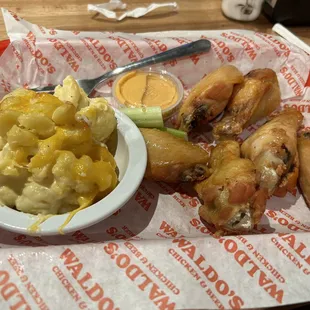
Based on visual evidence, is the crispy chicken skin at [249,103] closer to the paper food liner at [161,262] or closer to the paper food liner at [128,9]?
the paper food liner at [161,262]

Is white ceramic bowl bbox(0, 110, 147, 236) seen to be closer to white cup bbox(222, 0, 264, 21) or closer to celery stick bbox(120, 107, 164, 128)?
celery stick bbox(120, 107, 164, 128)

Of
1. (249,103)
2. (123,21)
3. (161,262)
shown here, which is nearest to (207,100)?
(249,103)

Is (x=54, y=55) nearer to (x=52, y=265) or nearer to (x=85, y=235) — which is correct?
(x=85, y=235)

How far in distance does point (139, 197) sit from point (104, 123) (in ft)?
1.03

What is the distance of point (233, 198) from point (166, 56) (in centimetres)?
87

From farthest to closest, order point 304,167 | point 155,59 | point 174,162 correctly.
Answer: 1. point 155,59
2. point 304,167
3. point 174,162

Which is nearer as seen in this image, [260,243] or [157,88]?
[260,243]

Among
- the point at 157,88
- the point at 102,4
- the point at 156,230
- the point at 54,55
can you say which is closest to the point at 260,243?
the point at 156,230

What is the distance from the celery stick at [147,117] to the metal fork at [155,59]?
34cm

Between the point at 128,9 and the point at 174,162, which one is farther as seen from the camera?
the point at 128,9

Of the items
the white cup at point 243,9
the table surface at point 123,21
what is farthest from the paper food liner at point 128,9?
the white cup at point 243,9

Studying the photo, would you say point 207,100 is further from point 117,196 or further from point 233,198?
point 117,196

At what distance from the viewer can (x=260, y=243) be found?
1168 mm

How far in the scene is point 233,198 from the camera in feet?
4.00
